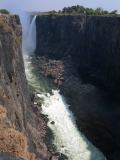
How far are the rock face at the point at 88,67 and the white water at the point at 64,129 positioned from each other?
1.10 meters

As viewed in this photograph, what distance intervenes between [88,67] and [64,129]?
30088 millimetres

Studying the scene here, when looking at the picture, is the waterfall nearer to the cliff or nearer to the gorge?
the gorge

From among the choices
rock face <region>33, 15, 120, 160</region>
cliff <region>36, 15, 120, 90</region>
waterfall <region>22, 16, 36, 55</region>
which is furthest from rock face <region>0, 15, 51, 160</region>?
waterfall <region>22, 16, 36, 55</region>

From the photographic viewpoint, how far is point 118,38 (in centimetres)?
4238

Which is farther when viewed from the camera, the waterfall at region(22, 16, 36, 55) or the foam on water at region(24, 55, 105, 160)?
the waterfall at region(22, 16, 36, 55)

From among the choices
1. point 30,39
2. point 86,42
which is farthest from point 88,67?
point 30,39

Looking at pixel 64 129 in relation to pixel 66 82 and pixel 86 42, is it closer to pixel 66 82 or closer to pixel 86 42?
pixel 66 82

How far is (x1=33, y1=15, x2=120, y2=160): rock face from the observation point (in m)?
29.0

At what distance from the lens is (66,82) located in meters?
45.4

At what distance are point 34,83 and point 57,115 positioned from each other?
13.8 metres

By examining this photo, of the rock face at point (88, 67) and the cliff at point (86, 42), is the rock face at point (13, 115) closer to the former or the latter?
the rock face at point (88, 67)

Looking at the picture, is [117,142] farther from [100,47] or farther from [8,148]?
[100,47]

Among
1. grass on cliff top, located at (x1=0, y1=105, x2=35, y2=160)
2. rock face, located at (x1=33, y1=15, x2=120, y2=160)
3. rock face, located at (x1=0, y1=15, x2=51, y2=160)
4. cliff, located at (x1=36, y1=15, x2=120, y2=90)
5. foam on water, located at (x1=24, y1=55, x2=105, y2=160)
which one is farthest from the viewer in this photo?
cliff, located at (x1=36, y1=15, x2=120, y2=90)

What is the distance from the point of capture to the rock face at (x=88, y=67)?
1141 inches
